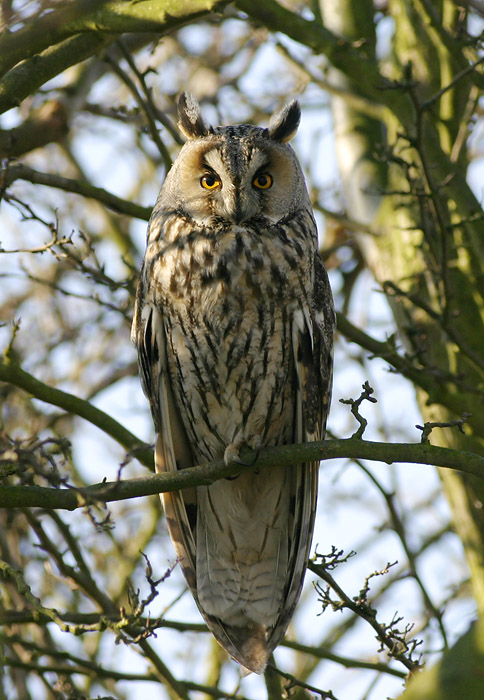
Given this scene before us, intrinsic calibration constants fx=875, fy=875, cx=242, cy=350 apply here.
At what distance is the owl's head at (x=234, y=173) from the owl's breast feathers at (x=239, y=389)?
7 centimetres

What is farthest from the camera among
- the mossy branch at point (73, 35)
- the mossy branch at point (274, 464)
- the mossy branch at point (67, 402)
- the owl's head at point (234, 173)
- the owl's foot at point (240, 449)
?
the owl's head at point (234, 173)

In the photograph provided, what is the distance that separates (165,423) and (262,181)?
39.6 inches

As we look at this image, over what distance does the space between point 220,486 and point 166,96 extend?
7.83 feet

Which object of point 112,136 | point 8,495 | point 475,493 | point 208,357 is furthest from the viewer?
point 112,136

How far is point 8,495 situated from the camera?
224 centimetres

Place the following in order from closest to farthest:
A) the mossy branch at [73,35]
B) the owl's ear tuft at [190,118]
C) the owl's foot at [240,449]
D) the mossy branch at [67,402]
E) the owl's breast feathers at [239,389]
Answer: the mossy branch at [73,35] → the owl's foot at [240,449] → the mossy branch at [67,402] → the owl's breast feathers at [239,389] → the owl's ear tuft at [190,118]

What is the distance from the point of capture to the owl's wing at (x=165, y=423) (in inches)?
128

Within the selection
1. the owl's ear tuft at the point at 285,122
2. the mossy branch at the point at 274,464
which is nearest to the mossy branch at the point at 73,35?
the owl's ear tuft at the point at 285,122

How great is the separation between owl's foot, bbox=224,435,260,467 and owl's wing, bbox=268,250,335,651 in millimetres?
264

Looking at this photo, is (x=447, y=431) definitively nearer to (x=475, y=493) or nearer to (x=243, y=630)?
(x=475, y=493)

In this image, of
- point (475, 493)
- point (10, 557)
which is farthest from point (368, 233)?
point (10, 557)

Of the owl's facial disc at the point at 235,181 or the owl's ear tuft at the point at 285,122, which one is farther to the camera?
the owl's ear tuft at the point at 285,122

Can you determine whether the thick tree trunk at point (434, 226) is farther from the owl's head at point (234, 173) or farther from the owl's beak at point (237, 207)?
the owl's beak at point (237, 207)

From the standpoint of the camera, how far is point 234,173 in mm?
3242
